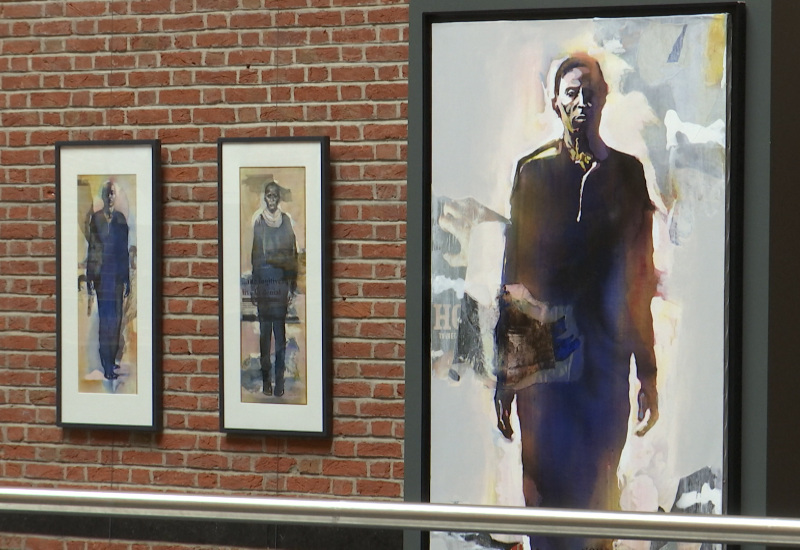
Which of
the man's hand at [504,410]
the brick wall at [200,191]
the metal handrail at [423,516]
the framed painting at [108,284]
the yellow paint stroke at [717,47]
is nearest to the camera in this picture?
the metal handrail at [423,516]

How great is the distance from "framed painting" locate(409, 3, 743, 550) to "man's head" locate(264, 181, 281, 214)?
581 mm

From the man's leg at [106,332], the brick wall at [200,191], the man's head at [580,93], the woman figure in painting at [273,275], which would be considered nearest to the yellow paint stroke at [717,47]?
the man's head at [580,93]

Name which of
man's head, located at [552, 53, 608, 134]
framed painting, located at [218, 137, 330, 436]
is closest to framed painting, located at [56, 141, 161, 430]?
framed painting, located at [218, 137, 330, 436]

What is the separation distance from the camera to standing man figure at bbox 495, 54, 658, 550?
9.16 feet

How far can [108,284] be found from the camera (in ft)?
11.2

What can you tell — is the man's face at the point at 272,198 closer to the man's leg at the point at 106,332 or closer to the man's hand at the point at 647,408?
the man's leg at the point at 106,332

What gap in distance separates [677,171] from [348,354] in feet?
4.06

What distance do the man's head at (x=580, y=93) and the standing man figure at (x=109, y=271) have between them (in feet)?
5.24

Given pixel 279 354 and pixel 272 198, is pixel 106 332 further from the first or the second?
pixel 272 198

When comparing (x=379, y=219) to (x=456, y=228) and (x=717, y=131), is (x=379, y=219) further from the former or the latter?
(x=717, y=131)

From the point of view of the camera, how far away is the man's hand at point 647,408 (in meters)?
2.78

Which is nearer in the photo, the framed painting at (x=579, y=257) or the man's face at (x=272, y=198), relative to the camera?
the framed painting at (x=579, y=257)

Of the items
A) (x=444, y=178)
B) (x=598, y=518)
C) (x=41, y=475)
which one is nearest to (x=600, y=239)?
(x=444, y=178)

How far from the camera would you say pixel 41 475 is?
3.52 m
